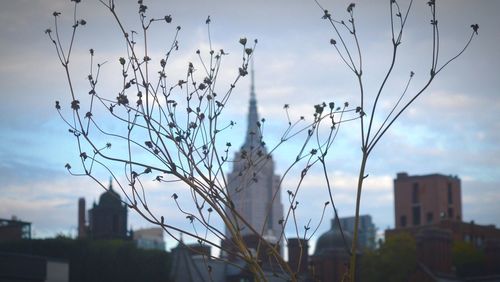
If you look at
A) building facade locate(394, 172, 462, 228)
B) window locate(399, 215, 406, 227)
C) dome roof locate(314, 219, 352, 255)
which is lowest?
dome roof locate(314, 219, 352, 255)

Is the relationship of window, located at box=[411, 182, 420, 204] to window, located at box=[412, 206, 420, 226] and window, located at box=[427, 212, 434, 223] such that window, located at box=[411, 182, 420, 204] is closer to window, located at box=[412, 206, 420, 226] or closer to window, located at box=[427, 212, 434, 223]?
window, located at box=[412, 206, 420, 226]

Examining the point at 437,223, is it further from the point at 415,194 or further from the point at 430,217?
the point at 415,194

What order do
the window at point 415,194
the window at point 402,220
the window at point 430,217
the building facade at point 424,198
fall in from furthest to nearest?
1. the window at point 402,220
2. the window at point 415,194
3. the window at point 430,217
4. the building facade at point 424,198

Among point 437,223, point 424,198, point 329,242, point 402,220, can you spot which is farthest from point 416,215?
point 329,242

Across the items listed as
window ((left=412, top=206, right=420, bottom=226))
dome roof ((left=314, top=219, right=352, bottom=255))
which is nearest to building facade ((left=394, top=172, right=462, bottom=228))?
window ((left=412, top=206, right=420, bottom=226))

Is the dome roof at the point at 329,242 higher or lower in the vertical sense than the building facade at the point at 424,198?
lower

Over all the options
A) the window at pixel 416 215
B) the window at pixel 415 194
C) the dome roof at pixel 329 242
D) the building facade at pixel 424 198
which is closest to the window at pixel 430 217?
the building facade at pixel 424 198

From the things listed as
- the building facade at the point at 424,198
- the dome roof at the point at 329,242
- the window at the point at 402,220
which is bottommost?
the dome roof at the point at 329,242

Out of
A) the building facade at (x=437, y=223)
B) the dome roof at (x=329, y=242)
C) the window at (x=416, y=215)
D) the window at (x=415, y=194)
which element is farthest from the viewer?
the window at (x=415, y=194)

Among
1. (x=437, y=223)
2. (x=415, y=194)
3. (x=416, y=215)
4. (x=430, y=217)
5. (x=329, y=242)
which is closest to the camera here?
(x=329, y=242)

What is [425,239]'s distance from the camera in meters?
104

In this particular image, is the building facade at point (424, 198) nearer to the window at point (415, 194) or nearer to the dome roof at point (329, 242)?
the window at point (415, 194)

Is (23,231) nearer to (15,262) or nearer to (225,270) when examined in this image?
(225,270)

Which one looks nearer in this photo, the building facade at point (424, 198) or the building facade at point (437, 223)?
the building facade at point (437, 223)
